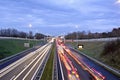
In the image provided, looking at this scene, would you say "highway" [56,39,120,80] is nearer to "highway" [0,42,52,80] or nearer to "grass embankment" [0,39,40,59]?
"highway" [0,42,52,80]

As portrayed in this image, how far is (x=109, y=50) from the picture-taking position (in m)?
60.0

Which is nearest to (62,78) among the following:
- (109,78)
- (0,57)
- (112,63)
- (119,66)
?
(109,78)

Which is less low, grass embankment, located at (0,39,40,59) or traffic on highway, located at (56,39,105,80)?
grass embankment, located at (0,39,40,59)

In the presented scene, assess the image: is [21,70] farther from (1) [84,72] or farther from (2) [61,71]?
(1) [84,72]

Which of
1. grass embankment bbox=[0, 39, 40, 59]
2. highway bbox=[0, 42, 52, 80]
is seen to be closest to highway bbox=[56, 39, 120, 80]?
highway bbox=[0, 42, 52, 80]

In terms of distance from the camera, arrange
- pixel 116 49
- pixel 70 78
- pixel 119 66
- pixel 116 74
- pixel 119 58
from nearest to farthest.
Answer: pixel 70 78, pixel 116 74, pixel 119 66, pixel 119 58, pixel 116 49

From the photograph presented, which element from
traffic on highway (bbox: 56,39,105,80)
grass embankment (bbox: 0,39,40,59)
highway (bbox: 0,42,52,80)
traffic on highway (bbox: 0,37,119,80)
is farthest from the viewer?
grass embankment (bbox: 0,39,40,59)

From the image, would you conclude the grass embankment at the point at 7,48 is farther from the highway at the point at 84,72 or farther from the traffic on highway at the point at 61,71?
the highway at the point at 84,72

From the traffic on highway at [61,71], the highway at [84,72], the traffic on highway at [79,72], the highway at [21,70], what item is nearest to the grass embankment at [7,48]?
the highway at [21,70]

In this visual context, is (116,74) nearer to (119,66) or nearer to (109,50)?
(119,66)

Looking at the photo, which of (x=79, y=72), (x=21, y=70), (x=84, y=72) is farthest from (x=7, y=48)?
(x=84, y=72)

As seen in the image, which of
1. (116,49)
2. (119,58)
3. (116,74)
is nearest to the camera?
(116,74)

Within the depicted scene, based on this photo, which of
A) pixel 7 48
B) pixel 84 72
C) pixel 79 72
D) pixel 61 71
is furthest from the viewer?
pixel 7 48

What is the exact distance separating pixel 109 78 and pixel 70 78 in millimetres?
5096
